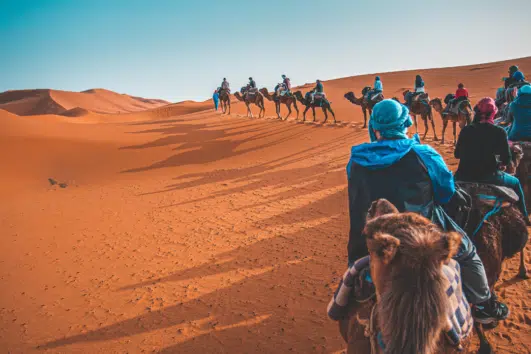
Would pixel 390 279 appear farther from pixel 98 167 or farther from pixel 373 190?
pixel 98 167

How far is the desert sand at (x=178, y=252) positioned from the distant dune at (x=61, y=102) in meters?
52.0

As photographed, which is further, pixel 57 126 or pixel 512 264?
pixel 57 126

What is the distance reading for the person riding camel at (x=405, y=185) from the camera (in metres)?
2.22

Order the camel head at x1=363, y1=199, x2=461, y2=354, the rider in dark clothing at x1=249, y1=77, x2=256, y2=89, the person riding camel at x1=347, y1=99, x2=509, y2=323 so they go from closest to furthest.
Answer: the camel head at x1=363, y1=199, x2=461, y2=354, the person riding camel at x1=347, y1=99, x2=509, y2=323, the rider in dark clothing at x1=249, y1=77, x2=256, y2=89

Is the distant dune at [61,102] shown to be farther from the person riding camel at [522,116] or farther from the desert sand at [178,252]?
the person riding camel at [522,116]

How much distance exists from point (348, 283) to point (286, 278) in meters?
3.40

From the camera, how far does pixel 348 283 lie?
1.91 meters

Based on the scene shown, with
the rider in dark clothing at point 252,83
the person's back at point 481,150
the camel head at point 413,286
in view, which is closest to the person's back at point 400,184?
the camel head at point 413,286

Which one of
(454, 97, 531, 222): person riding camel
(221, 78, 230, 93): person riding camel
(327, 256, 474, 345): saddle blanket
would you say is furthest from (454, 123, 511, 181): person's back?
(221, 78, 230, 93): person riding camel

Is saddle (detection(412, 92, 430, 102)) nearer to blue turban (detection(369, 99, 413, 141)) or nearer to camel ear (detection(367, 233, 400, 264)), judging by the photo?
blue turban (detection(369, 99, 413, 141))

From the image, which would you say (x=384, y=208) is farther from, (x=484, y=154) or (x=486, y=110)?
(x=486, y=110)

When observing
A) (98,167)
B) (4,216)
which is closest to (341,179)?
(4,216)

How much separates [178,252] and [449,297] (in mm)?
5609

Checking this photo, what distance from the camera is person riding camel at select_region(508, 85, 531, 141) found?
525 centimetres
